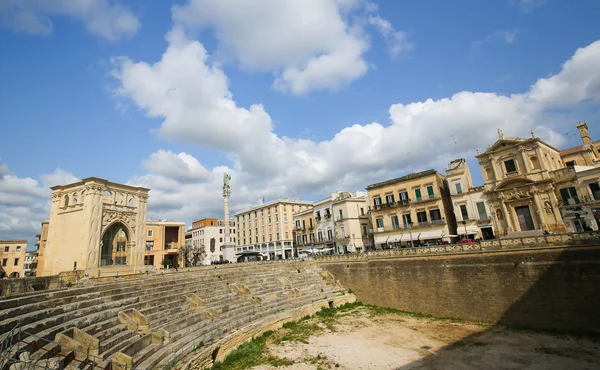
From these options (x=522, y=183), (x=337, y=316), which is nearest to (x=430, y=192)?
(x=522, y=183)

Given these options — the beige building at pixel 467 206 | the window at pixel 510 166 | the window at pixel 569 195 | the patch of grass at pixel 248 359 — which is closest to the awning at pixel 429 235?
the beige building at pixel 467 206

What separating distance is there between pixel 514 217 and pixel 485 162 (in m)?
6.62

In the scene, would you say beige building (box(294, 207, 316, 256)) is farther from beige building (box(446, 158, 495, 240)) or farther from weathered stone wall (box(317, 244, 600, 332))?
beige building (box(446, 158, 495, 240))

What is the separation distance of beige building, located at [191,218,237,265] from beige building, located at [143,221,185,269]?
17.8 metres

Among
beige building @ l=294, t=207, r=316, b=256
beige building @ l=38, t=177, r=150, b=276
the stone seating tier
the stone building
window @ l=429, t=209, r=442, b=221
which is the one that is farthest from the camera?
beige building @ l=294, t=207, r=316, b=256

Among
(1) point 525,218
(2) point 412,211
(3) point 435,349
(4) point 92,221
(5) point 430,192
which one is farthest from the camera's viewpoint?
(2) point 412,211

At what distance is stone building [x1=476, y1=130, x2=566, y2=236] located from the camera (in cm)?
2877

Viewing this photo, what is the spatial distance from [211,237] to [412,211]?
180ft

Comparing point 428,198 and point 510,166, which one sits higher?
point 510,166

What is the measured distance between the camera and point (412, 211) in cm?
3772

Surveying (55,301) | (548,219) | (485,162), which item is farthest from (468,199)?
(55,301)

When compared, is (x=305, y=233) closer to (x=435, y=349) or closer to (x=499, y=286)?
(x=499, y=286)

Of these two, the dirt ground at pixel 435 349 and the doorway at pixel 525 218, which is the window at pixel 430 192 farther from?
the dirt ground at pixel 435 349

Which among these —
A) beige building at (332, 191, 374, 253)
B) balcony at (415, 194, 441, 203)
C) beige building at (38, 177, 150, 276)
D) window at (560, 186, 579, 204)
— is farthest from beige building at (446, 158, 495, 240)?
beige building at (38, 177, 150, 276)
